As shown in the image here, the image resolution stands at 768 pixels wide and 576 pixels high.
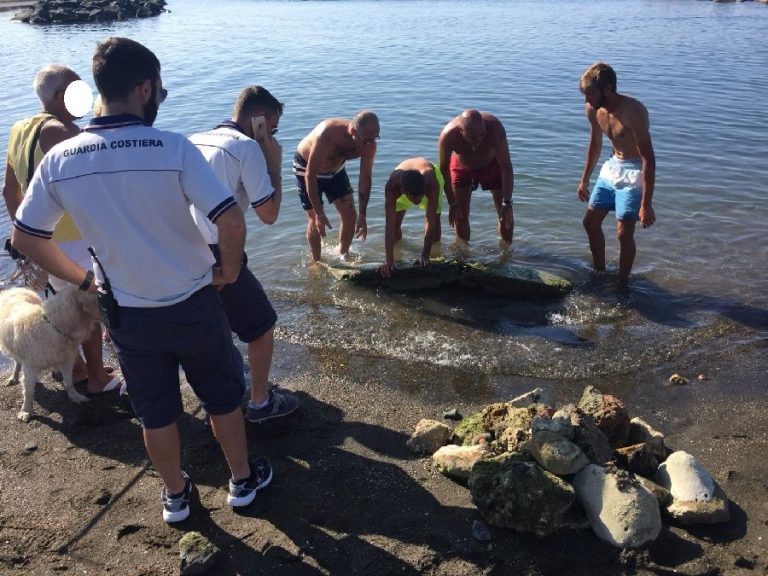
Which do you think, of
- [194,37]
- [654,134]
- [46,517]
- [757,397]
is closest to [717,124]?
[654,134]

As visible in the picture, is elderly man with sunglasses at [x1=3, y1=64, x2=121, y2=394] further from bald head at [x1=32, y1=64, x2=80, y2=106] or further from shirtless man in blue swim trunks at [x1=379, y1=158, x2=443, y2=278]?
shirtless man in blue swim trunks at [x1=379, y1=158, x2=443, y2=278]

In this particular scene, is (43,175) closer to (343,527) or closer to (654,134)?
(343,527)

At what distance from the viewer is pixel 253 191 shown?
11.7 feet

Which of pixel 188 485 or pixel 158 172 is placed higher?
pixel 158 172

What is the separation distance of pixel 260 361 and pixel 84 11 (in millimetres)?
47395

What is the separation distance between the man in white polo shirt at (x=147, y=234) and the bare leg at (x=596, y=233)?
4969 mm

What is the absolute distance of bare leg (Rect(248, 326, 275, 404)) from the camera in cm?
422

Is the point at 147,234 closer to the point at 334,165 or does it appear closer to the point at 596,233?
the point at 334,165

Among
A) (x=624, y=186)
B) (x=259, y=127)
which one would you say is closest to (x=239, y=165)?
(x=259, y=127)

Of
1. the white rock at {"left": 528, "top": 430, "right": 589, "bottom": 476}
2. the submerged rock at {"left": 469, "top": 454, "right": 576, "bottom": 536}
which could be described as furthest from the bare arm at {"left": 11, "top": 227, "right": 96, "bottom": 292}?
the white rock at {"left": 528, "top": 430, "right": 589, "bottom": 476}

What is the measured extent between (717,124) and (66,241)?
525 inches

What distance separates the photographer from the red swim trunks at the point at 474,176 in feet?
25.1

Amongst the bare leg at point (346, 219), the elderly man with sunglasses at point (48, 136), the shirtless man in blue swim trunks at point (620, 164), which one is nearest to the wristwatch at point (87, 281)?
the elderly man with sunglasses at point (48, 136)

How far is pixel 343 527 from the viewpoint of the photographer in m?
3.46
